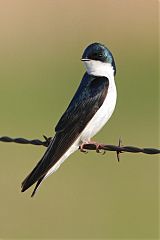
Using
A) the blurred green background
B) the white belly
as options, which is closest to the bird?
the white belly

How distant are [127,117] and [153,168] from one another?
2280 mm

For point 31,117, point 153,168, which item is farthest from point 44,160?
point 31,117

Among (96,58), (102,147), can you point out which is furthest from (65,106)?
(102,147)

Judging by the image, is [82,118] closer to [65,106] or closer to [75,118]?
[75,118]

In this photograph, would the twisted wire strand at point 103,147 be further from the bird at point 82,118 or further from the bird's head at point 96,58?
the bird's head at point 96,58

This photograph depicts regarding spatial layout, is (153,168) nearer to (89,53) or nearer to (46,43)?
(89,53)

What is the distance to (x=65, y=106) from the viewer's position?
11.1 metres

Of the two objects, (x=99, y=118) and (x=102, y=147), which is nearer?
(x=102, y=147)

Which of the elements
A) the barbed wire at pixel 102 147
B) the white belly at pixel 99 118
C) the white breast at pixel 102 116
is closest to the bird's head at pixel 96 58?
the white breast at pixel 102 116

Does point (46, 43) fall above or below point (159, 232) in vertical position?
above

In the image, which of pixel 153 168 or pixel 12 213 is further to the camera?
pixel 153 168

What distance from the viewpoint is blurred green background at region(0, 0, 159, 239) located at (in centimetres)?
729

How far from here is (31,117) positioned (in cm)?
1072

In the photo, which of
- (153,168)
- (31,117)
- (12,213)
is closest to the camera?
(12,213)
